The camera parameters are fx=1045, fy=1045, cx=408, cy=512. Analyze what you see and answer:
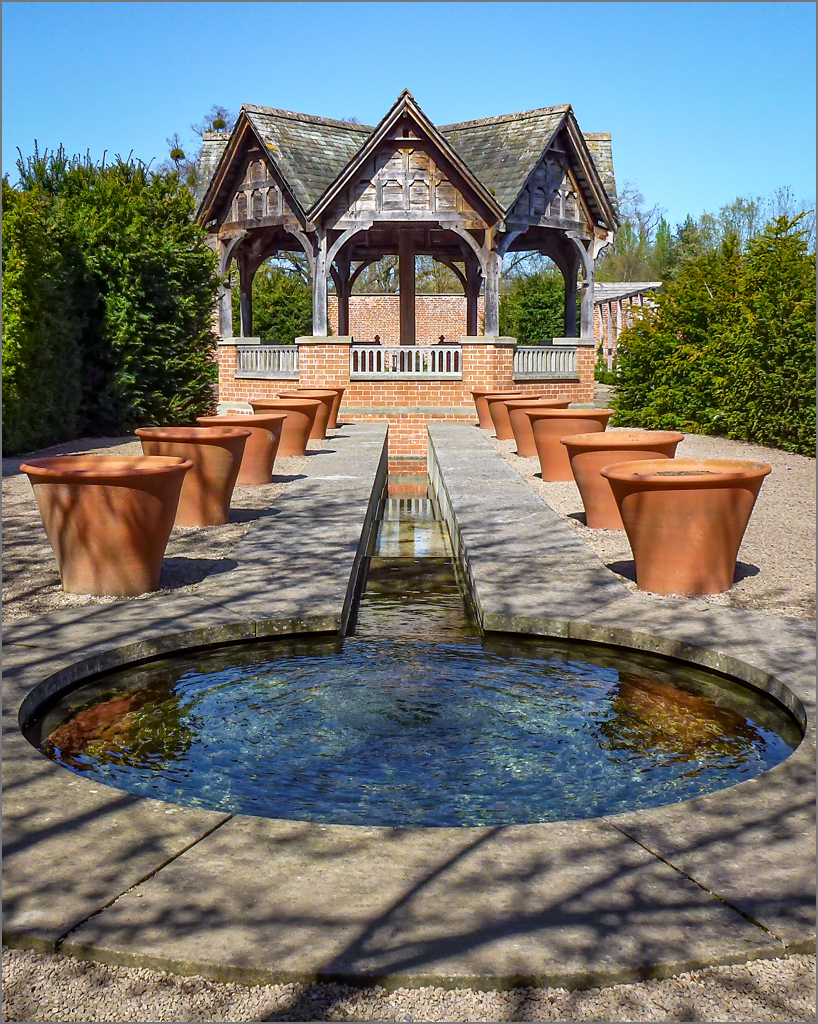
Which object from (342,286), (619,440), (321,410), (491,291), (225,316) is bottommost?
Result: (619,440)

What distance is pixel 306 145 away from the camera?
2411cm

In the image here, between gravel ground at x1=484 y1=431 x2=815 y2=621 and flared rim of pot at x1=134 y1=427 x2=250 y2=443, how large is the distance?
2994 millimetres

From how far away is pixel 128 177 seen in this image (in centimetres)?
1795

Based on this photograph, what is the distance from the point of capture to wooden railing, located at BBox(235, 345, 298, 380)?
76.7 feet

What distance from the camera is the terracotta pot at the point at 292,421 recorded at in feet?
44.4

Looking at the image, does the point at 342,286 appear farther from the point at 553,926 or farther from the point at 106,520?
the point at 553,926

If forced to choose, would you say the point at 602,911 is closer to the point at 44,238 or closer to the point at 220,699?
the point at 220,699

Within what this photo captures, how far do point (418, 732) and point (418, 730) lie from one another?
0.03 meters

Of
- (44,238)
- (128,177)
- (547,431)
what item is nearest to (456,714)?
(547,431)

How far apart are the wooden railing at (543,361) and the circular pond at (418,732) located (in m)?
18.0

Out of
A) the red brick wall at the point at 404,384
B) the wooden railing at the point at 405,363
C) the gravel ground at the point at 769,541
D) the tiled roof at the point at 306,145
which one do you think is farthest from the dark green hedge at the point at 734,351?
the tiled roof at the point at 306,145

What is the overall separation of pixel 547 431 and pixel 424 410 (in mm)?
10340

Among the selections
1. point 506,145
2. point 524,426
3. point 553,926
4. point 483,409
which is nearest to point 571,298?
point 506,145

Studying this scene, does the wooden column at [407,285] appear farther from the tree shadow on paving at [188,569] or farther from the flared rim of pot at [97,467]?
the flared rim of pot at [97,467]
